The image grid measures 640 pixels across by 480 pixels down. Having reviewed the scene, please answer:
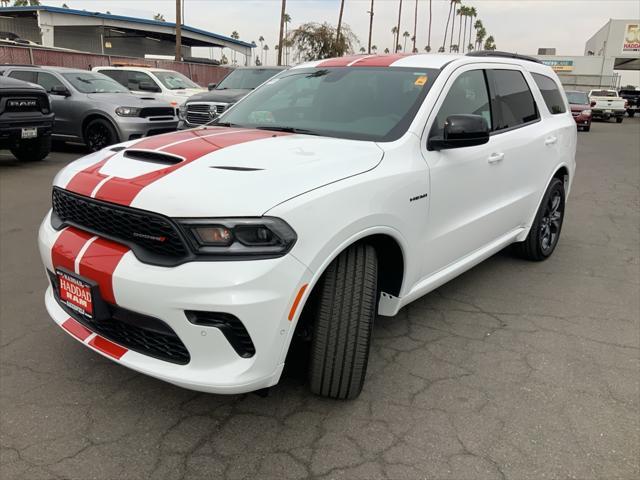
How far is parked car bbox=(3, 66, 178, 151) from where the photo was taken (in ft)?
33.5

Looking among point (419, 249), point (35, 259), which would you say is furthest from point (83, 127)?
point (419, 249)

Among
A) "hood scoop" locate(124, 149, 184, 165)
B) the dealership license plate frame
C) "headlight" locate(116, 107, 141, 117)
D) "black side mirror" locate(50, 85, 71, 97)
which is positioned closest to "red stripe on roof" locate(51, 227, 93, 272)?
"hood scoop" locate(124, 149, 184, 165)

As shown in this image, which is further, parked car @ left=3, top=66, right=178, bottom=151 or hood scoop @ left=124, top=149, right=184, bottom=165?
parked car @ left=3, top=66, right=178, bottom=151

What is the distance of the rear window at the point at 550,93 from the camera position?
4.77 meters

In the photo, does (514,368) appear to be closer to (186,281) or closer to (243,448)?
(243,448)

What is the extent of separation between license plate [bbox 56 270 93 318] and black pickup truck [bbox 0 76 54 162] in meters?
7.11

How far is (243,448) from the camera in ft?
8.01

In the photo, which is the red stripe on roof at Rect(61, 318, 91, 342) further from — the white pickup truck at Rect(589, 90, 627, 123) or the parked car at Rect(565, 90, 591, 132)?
the white pickup truck at Rect(589, 90, 627, 123)

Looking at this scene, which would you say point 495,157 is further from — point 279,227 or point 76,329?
point 76,329

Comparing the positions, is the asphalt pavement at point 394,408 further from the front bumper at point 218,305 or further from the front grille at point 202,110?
the front grille at point 202,110

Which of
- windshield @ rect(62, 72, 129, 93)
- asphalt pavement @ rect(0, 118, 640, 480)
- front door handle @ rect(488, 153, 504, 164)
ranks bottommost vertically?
asphalt pavement @ rect(0, 118, 640, 480)

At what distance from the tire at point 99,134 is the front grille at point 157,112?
67 centimetres

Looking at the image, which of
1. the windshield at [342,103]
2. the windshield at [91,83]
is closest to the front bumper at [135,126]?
the windshield at [91,83]

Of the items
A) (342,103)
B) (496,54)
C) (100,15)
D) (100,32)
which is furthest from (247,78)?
(100,32)
